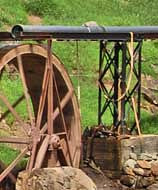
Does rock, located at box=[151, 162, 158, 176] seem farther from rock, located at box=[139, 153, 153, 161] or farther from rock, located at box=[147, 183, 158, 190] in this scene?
rock, located at box=[147, 183, 158, 190]

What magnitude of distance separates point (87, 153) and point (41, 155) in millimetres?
4068

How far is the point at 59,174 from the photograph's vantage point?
49.9ft

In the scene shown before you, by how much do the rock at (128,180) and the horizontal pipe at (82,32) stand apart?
3439 millimetres

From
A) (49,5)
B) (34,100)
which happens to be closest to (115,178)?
(34,100)

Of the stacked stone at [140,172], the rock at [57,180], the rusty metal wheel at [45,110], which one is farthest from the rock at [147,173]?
the rock at [57,180]

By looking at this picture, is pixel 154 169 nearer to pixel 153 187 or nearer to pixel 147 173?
pixel 147 173

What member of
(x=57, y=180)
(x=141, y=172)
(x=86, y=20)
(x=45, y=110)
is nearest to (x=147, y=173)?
(x=141, y=172)

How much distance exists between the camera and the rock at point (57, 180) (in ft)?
49.1

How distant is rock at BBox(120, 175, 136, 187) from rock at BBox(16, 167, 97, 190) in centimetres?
465

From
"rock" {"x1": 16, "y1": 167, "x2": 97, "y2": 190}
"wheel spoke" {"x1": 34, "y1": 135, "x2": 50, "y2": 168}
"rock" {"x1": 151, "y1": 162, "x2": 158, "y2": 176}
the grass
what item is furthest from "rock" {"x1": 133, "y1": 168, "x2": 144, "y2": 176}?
"rock" {"x1": 16, "y1": 167, "x2": 97, "y2": 190}

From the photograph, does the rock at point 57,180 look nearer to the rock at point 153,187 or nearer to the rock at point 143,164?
the rock at point 153,187

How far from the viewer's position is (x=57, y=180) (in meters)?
15.1

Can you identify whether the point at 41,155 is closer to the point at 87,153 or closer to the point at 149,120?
the point at 87,153

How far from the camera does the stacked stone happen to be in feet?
64.8
